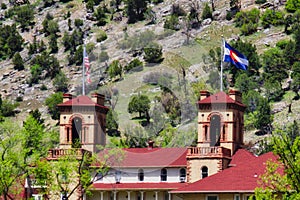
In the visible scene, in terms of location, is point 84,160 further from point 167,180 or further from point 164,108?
point 164,108

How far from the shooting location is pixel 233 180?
122 meters

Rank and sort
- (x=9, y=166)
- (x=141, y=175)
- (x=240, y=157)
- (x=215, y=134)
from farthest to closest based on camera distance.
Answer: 1. (x=215, y=134)
2. (x=141, y=175)
3. (x=240, y=157)
4. (x=9, y=166)

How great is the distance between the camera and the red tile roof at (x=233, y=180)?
120125 millimetres

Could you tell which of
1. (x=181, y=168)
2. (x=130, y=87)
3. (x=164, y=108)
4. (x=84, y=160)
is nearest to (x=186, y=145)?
(x=181, y=168)

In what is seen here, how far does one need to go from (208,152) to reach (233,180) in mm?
8487

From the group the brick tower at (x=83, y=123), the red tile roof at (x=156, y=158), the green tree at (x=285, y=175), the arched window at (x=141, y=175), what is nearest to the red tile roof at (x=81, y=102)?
the brick tower at (x=83, y=123)

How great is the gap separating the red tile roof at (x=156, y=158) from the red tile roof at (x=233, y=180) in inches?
344

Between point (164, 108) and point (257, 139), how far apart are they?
2917cm

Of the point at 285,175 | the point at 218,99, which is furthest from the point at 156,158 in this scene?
the point at 285,175

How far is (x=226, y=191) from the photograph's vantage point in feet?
394

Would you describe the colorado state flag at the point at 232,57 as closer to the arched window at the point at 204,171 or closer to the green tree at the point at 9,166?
the arched window at the point at 204,171

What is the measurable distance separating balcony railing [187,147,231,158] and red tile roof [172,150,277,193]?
4.24 meters

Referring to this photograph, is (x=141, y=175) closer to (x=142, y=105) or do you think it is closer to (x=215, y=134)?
(x=215, y=134)

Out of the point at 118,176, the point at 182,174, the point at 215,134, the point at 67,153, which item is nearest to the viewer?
the point at 67,153
